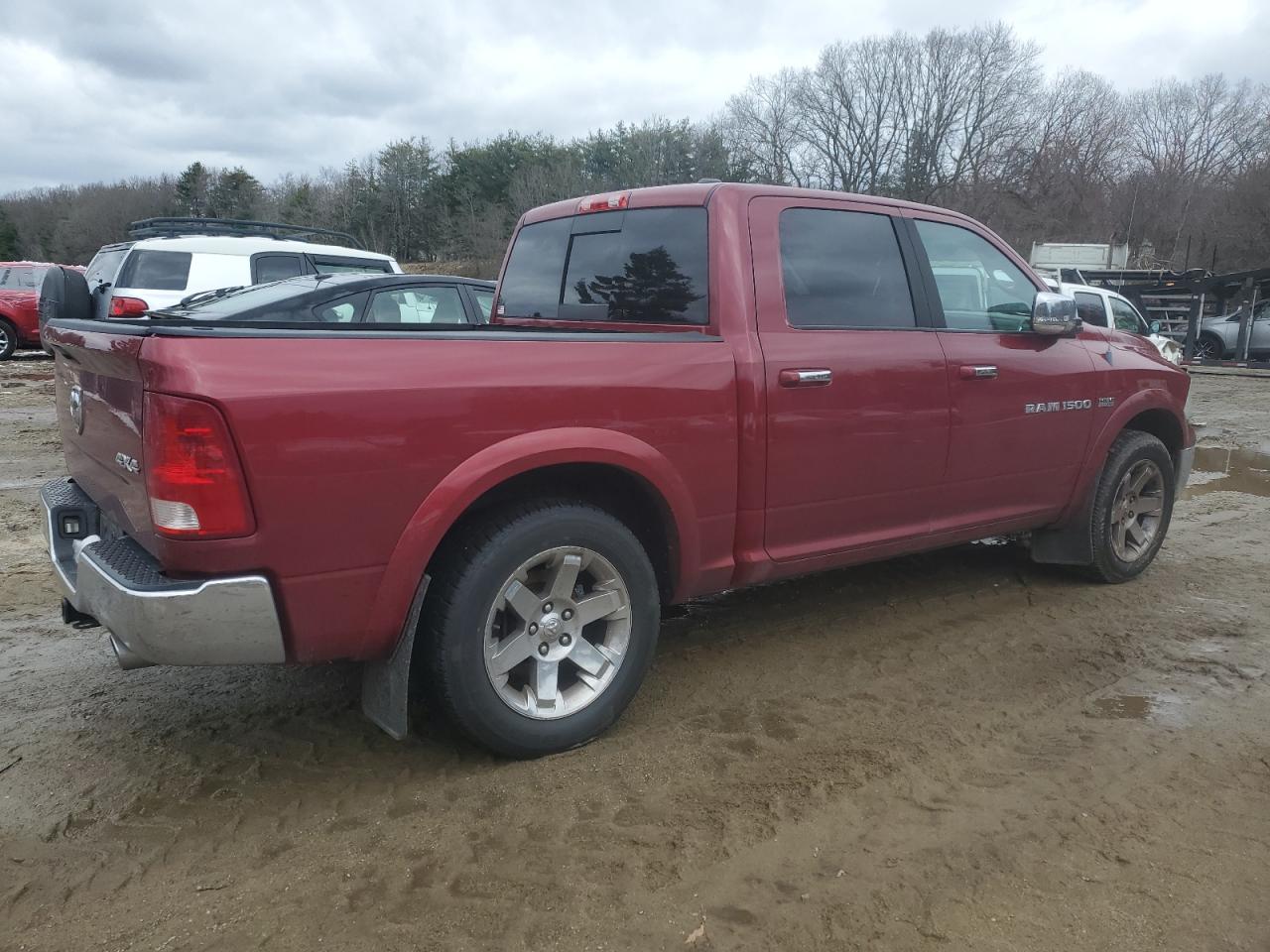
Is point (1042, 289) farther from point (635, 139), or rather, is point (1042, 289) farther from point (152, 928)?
point (635, 139)

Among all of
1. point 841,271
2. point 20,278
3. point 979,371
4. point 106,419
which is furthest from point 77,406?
point 20,278

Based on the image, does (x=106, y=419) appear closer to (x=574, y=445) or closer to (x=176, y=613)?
(x=176, y=613)

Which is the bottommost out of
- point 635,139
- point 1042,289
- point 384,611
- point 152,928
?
point 152,928

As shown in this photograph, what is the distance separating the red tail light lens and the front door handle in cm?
160

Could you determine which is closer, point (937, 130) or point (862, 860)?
point (862, 860)

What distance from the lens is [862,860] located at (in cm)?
253

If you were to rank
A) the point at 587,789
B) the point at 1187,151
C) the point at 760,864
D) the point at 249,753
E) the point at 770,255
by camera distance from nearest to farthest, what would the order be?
the point at 760,864, the point at 587,789, the point at 249,753, the point at 770,255, the point at 1187,151

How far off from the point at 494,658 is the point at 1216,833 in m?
2.17

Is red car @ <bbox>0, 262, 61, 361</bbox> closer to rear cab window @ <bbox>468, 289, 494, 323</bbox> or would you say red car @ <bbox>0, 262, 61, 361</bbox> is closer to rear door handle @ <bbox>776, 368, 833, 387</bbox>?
rear cab window @ <bbox>468, 289, 494, 323</bbox>

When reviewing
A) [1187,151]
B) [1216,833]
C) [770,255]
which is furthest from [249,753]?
[1187,151]

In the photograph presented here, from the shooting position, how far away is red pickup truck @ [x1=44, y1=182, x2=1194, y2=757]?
95.5 inches

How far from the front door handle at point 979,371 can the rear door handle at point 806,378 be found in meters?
0.81

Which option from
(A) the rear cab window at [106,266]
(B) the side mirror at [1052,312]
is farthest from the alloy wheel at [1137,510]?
(A) the rear cab window at [106,266]

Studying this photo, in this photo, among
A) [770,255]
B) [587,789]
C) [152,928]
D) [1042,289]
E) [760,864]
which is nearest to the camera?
[152,928]
